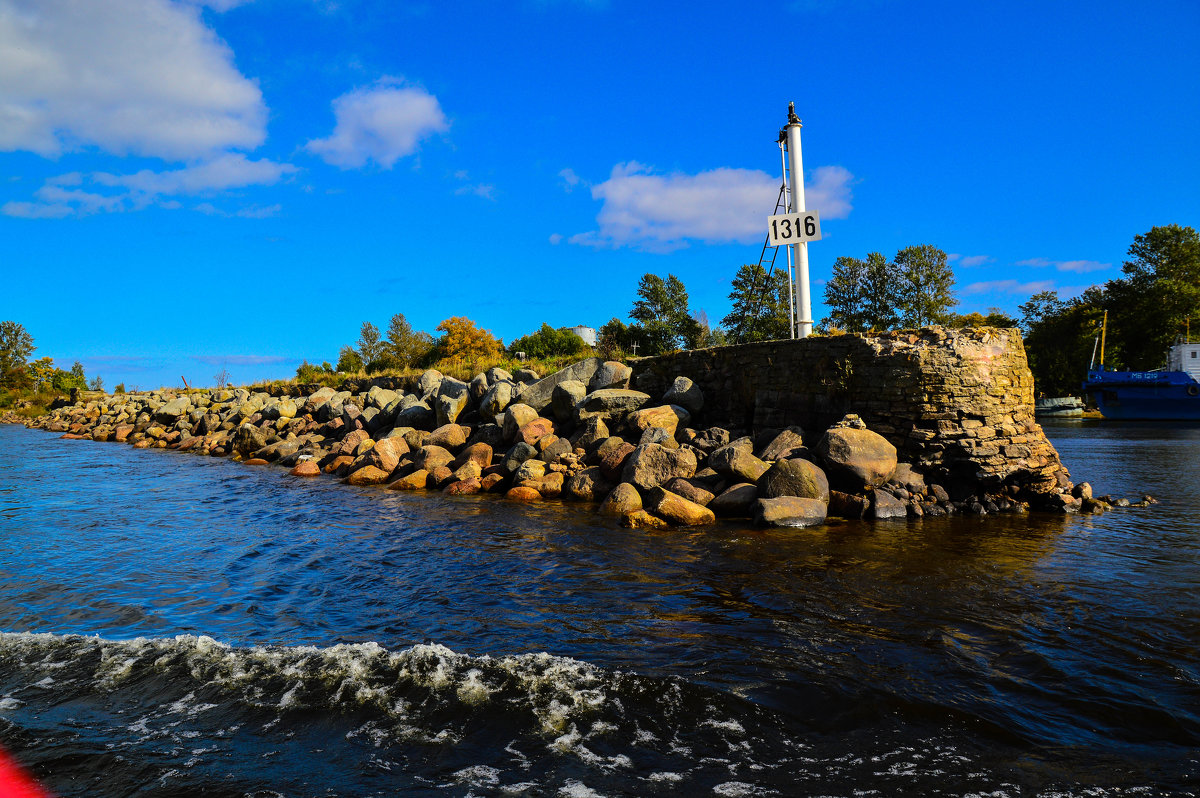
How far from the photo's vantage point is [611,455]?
12.2 meters

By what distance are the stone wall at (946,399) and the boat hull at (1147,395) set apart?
37859 mm

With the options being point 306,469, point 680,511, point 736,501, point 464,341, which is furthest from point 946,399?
point 464,341

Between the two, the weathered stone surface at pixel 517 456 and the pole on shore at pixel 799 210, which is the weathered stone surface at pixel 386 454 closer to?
the weathered stone surface at pixel 517 456

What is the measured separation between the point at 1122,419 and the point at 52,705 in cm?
5310

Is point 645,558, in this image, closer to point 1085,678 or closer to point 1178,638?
point 1085,678

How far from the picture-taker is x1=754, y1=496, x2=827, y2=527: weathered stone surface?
9344 mm

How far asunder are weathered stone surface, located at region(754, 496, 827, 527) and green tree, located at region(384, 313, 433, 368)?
104 feet

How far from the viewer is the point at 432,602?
249 inches

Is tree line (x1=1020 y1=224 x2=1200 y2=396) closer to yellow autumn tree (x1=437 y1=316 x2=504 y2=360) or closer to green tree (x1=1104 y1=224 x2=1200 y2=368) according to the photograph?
green tree (x1=1104 y1=224 x2=1200 y2=368)

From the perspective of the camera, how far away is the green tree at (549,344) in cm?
2898

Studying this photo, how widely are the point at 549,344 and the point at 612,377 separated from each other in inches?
591

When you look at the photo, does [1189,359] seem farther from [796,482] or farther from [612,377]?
[796,482]

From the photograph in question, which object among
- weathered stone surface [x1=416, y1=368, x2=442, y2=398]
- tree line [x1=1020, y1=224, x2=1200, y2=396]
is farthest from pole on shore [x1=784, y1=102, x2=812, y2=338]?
tree line [x1=1020, y1=224, x2=1200, y2=396]

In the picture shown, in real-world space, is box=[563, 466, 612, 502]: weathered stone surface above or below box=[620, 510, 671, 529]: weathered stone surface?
above
